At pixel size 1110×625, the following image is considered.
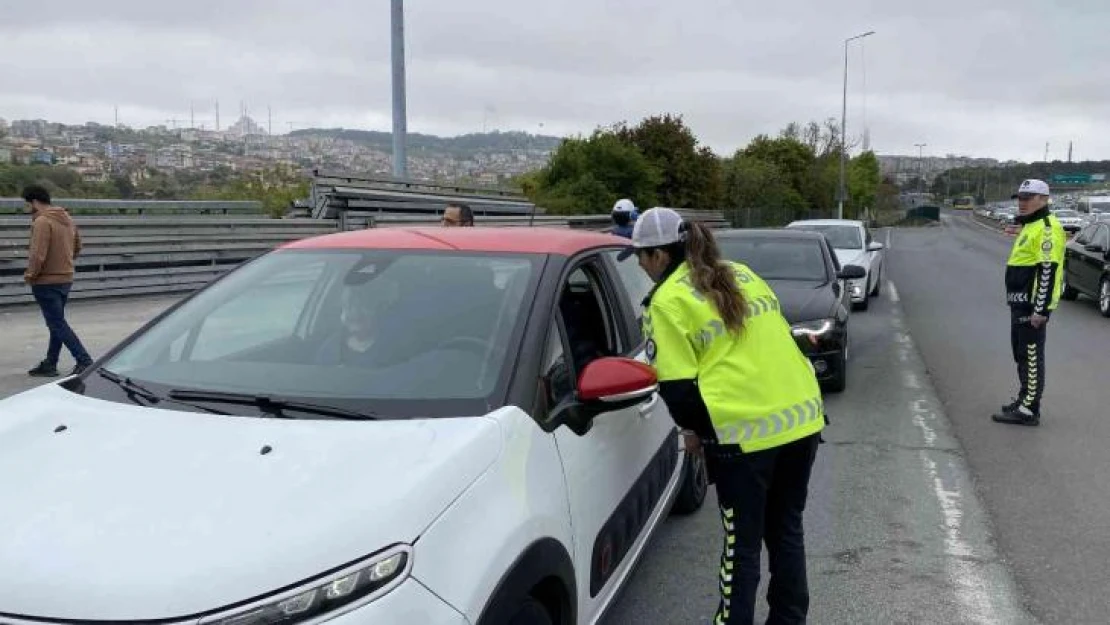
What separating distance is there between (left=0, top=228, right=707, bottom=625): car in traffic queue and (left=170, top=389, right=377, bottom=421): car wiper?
0.01 meters

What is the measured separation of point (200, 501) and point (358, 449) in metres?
0.40

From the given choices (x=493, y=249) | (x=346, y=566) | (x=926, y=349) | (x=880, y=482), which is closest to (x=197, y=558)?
(x=346, y=566)

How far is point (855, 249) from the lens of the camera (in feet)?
47.0

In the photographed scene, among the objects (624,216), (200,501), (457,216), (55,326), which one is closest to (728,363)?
(200,501)

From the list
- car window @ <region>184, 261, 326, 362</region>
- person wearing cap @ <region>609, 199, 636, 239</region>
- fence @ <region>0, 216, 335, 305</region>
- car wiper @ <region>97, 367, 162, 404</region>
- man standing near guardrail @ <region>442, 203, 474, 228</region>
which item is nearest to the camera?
car wiper @ <region>97, 367, 162, 404</region>

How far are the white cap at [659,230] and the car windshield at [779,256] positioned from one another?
5.76 m

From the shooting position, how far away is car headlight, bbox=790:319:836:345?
24.3 ft

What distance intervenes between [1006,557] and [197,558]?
13.1 feet

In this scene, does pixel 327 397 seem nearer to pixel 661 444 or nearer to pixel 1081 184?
pixel 661 444

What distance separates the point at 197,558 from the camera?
1.73m

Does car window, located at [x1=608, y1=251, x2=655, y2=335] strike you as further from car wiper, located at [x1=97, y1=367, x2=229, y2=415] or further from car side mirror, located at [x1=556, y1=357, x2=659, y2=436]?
car wiper, located at [x1=97, y1=367, x2=229, y2=415]

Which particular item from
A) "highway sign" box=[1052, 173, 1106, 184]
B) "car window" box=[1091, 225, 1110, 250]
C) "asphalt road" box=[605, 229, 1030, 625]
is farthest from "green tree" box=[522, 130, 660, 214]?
"highway sign" box=[1052, 173, 1106, 184]

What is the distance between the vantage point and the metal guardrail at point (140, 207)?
13.1m

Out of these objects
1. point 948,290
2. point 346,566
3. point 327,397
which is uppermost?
point 327,397
